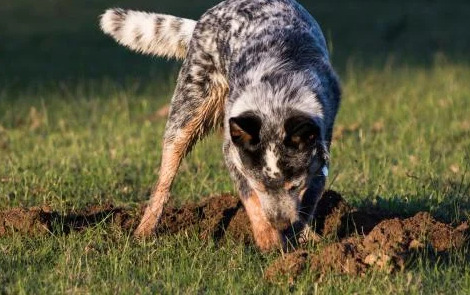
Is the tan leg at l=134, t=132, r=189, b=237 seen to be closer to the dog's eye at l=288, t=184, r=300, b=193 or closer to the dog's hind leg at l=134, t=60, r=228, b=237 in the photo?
the dog's hind leg at l=134, t=60, r=228, b=237

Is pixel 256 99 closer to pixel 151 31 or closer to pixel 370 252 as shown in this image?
pixel 370 252

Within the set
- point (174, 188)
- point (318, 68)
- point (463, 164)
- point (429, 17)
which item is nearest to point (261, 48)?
point (318, 68)

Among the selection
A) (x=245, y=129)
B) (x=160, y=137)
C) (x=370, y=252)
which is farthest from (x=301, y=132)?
(x=160, y=137)

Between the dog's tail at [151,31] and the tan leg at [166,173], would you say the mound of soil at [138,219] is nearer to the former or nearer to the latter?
the tan leg at [166,173]

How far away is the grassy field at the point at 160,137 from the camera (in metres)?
6.05

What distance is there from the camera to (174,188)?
8.73 m

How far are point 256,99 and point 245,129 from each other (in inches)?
12.4

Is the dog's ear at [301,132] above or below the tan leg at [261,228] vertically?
above

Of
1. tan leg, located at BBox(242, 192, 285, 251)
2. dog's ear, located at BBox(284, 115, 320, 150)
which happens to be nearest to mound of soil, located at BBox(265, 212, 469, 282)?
tan leg, located at BBox(242, 192, 285, 251)

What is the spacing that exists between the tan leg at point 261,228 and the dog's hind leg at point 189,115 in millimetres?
743

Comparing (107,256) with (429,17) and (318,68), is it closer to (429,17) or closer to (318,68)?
(318,68)

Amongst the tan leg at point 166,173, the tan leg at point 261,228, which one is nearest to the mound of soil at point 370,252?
the tan leg at point 261,228

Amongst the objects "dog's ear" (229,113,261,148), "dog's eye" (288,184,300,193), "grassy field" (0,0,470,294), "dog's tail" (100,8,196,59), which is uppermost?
"dog's tail" (100,8,196,59)

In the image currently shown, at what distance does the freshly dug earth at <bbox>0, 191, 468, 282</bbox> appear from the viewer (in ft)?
19.8
